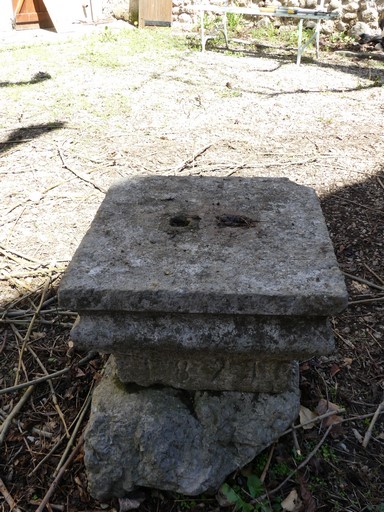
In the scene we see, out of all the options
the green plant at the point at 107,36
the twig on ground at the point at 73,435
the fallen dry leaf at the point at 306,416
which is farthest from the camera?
the green plant at the point at 107,36

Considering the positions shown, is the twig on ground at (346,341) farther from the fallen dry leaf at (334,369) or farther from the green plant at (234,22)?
the green plant at (234,22)

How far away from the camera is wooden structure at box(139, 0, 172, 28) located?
9.16 m

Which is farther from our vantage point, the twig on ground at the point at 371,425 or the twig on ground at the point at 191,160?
the twig on ground at the point at 191,160

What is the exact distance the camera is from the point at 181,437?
1.67m

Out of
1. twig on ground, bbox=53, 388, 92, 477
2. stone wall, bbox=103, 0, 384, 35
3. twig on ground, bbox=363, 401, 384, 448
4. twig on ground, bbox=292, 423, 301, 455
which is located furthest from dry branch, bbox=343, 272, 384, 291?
stone wall, bbox=103, 0, 384, 35

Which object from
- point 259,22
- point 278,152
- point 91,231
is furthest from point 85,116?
point 259,22

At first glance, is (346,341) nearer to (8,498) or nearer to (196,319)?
(196,319)

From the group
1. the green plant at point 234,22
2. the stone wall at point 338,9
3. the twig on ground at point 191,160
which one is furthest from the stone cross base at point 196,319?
the green plant at point 234,22

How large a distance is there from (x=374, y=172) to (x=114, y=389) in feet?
9.76

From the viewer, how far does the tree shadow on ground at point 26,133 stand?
4.46 metres

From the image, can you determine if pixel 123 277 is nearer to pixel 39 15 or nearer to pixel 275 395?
pixel 275 395

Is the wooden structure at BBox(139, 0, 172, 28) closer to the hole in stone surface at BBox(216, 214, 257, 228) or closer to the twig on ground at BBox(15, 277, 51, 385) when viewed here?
the twig on ground at BBox(15, 277, 51, 385)

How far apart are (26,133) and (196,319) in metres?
3.88

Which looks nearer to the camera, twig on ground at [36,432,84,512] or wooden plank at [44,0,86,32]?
twig on ground at [36,432,84,512]
